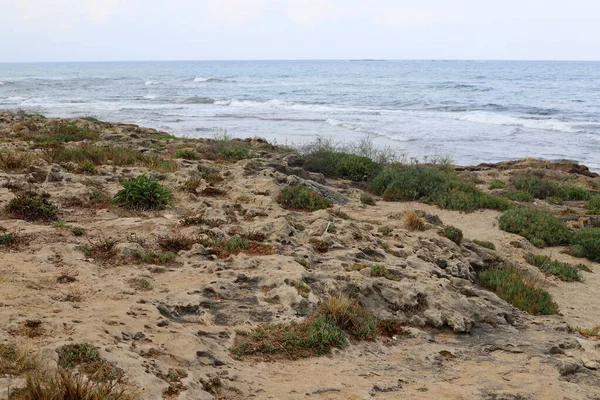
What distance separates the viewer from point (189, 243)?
24.8ft

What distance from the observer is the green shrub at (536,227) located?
1149 centimetres

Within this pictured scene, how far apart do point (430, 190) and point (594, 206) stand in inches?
156

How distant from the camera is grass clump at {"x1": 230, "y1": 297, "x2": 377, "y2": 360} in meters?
5.33

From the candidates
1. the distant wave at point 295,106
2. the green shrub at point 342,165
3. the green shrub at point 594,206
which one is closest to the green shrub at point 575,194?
the green shrub at point 594,206

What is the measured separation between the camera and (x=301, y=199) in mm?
10641

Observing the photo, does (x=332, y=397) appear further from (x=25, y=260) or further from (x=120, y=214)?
(x=120, y=214)

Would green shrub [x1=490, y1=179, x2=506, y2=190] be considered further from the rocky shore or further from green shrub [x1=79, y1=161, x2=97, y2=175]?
green shrub [x1=79, y1=161, x2=97, y2=175]

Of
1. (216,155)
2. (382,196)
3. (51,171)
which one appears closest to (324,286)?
(51,171)

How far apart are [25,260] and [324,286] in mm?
3462

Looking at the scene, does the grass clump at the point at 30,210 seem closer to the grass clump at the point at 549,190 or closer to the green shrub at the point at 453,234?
the green shrub at the point at 453,234

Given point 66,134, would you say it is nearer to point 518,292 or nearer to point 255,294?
point 255,294

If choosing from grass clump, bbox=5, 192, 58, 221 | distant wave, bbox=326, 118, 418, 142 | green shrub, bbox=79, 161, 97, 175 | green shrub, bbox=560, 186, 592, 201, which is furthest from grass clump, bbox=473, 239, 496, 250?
distant wave, bbox=326, 118, 418, 142

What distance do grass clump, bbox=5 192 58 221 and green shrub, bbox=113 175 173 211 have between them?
1.21 metres

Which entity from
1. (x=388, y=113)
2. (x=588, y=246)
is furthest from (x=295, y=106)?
(x=588, y=246)
